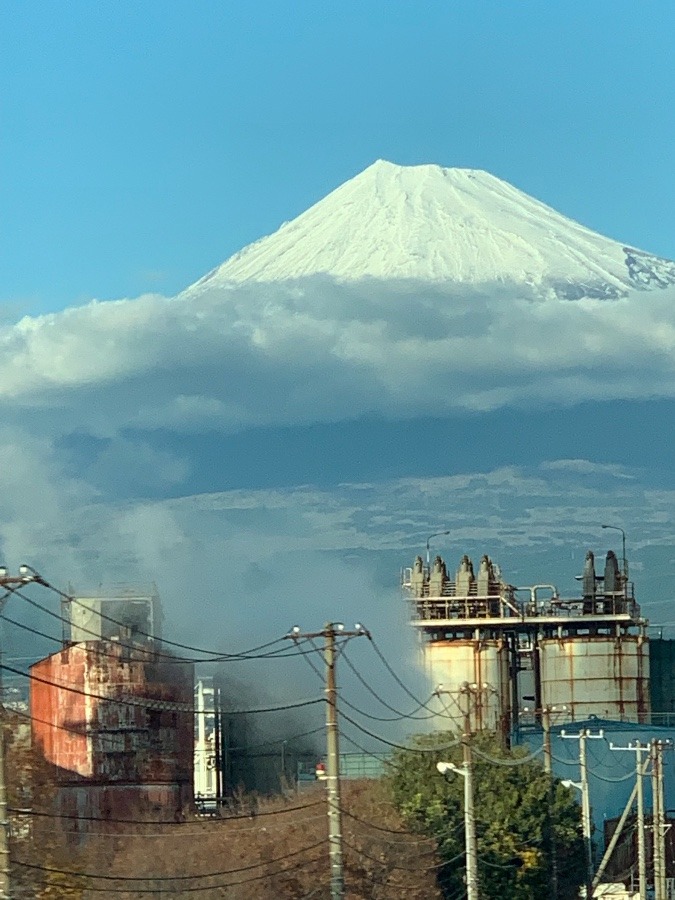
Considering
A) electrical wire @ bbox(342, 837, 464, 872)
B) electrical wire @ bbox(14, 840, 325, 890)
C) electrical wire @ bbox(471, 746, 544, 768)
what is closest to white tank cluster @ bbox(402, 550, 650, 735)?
electrical wire @ bbox(471, 746, 544, 768)

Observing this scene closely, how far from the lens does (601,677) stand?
4946 inches

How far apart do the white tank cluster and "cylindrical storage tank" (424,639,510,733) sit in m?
0.06

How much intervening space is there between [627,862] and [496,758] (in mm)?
27268

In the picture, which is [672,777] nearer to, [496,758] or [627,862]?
[627,862]

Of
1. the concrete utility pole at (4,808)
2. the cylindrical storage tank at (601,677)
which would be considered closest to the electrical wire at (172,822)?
the concrete utility pole at (4,808)

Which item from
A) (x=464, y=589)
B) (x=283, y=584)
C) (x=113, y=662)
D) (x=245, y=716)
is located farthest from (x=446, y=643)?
(x=283, y=584)

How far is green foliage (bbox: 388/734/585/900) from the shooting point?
276ft

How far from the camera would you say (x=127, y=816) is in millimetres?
96062

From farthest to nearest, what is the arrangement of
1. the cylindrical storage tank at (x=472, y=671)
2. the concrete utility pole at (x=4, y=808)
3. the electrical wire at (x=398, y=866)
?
1. the cylindrical storage tank at (x=472, y=671)
2. the electrical wire at (x=398, y=866)
3. the concrete utility pole at (x=4, y=808)

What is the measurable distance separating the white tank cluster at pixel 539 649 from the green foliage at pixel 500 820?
1217 inches

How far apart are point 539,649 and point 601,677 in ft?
14.5

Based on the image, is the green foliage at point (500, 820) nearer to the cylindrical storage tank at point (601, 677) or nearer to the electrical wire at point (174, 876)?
the electrical wire at point (174, 876)

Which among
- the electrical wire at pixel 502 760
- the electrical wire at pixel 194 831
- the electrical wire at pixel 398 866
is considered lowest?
the electrical wire at pixel 398 866

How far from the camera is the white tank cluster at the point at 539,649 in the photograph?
125500 mm
